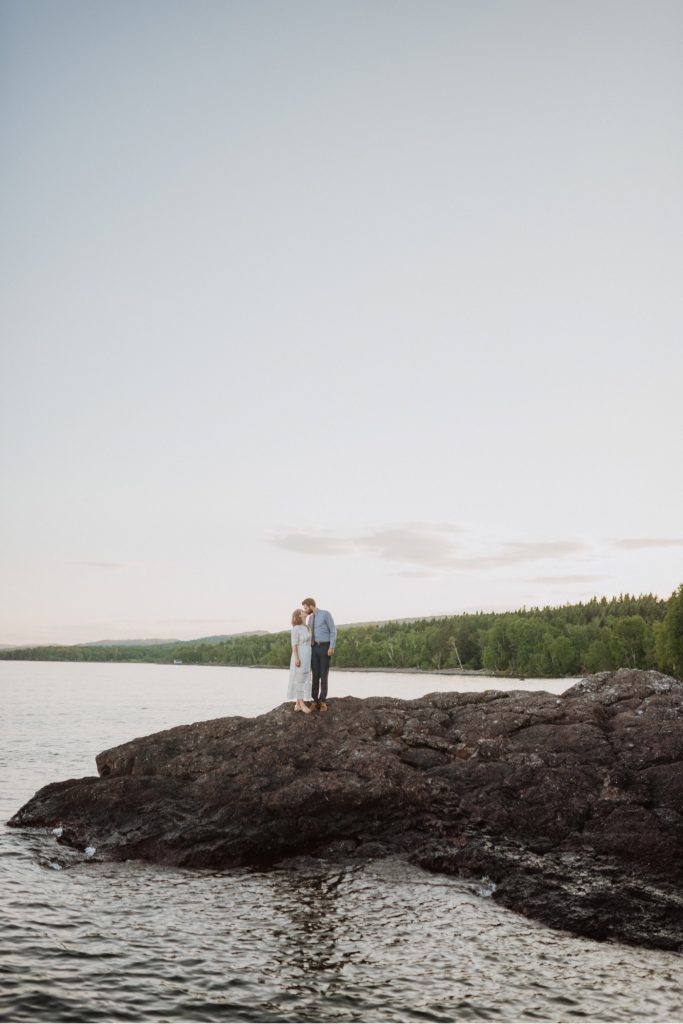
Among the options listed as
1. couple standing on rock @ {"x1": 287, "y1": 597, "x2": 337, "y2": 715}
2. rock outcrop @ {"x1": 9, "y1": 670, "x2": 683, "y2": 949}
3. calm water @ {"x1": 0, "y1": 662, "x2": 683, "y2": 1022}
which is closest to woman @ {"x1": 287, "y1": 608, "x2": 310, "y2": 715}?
couple standing on rock @ {"x1": 287, "y1": 597, "x2": 337, "y2": 715}

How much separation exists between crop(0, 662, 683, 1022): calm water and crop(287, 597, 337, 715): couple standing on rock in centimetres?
665

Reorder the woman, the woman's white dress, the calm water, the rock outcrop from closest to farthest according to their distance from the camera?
the calm water
the rock outcrop
the woman
the woman's white dress

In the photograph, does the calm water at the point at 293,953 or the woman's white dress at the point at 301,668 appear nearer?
the calm water at the point at 293,953

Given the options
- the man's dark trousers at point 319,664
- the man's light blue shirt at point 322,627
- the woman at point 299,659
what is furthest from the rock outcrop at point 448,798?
the man's light blue shirt at point 322,627

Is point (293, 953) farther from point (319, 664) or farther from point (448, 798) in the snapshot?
point (319, 664)

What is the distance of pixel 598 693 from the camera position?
20.7 metres

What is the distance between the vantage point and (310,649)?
70.8 ft

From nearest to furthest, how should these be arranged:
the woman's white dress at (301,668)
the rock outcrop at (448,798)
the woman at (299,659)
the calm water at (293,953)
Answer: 1. the calm water at (293,953)
2. the rock outcrop at (448,798)
3. the woman at (299,659)
4. the woman's white dress at (301,668)

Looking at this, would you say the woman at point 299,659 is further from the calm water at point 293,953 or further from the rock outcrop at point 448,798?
the calm water at point 293,953

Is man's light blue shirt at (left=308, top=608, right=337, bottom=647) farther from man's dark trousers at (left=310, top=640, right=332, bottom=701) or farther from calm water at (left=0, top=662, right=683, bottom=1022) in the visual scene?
calm water at (left=0, top=662, right=683, bottom=1022)

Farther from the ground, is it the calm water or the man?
the man

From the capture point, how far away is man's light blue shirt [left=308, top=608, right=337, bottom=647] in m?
21.5

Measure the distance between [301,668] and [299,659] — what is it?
0.39 metres

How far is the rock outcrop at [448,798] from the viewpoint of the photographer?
46.3ft
